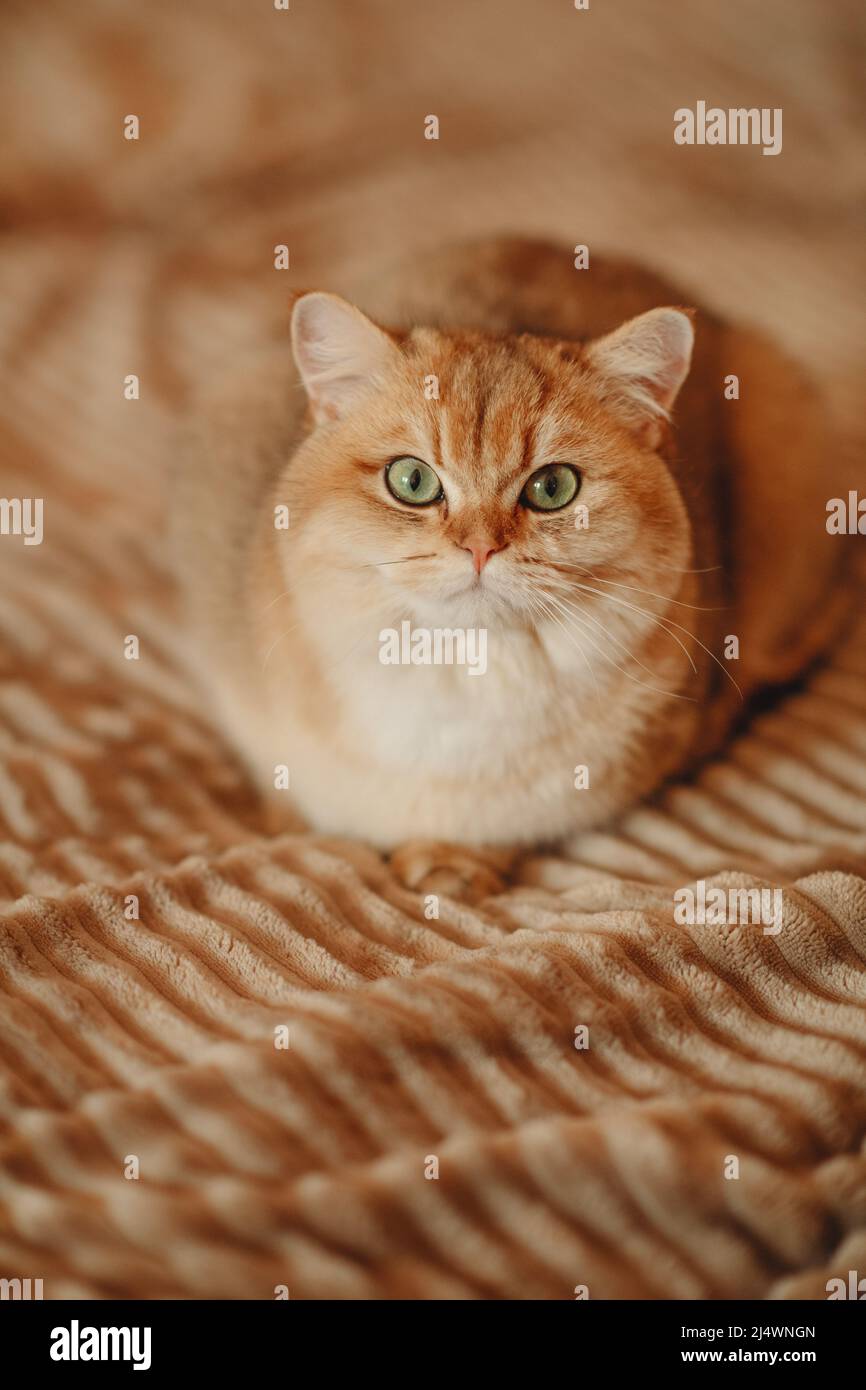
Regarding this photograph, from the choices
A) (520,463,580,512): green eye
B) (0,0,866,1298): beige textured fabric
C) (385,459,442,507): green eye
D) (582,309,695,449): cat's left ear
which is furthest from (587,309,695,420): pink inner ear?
(0,0,866,1298): beige textured fabric

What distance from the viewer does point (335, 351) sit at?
145cm

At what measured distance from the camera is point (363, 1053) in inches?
45.1

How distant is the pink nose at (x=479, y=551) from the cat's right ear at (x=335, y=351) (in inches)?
12.1

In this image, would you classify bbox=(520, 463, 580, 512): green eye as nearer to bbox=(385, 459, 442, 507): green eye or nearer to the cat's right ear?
bbox=(385, 459, 442, 507): green eye

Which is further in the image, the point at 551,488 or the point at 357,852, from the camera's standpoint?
the point at 357,852

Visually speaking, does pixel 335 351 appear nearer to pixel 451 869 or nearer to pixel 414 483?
pixel 414 483

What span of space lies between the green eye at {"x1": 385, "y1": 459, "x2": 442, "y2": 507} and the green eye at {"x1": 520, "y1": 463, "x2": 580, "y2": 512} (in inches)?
4.5

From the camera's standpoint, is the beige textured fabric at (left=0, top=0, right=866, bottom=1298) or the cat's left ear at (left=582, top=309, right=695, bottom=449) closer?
the beige textured fabric at (left=0, top=0, right=866, bottom=1298)

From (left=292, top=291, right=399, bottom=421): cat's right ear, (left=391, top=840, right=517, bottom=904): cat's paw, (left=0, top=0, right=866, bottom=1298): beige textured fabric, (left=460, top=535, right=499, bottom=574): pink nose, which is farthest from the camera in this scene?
(left=391, top=840, right=517, bottom=904): cat's paw

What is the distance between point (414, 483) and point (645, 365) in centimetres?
35

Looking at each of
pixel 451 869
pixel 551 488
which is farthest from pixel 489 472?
pixel 451 869

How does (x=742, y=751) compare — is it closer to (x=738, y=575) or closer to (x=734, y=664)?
(x=734, y=664)

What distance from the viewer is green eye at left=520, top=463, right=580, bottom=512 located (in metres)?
1.39

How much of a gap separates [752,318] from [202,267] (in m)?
1.47
